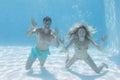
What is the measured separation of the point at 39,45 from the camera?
733 cm

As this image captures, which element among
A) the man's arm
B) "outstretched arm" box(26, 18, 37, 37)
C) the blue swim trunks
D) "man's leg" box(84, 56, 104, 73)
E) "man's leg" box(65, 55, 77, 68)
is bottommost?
"man's leg" box(84, 56, 104, 73)

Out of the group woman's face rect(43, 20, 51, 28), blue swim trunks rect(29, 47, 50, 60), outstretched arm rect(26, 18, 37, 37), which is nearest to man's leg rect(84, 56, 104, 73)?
blue swim trunks rect(29, 47, 50, 60)

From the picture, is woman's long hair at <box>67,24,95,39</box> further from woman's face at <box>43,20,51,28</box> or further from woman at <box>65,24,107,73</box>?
→ woman's face at <box>43,20,51,28</box>

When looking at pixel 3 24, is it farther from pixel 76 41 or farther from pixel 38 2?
pixel 76 41

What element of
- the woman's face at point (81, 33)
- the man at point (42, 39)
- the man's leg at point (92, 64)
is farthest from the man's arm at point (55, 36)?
the man's leg at point (92, 64)

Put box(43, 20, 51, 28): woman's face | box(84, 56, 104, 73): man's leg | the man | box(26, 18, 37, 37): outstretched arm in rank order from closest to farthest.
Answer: box(43, 20, 51, 28): woman's face
box(26, 18, 37, 37): outstretched arm
the man
box(84, 56, 104, 73): man's leg

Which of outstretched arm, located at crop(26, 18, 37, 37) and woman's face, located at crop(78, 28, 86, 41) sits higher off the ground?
outstretched arm, located at crop(26, 18, 37, 37)

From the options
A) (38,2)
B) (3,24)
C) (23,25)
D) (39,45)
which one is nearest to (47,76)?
(39,45)

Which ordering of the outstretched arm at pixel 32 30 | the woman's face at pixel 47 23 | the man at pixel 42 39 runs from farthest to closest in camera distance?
the man at pixel 42 39, the outstretched arm at pixel 32 30, the woman's face at pixel 47 23

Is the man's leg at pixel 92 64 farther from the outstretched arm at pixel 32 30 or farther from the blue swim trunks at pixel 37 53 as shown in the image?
the outstretched arm at pixel 32 30

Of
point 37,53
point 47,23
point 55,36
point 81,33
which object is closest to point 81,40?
point 81,33

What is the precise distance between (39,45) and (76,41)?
115cm

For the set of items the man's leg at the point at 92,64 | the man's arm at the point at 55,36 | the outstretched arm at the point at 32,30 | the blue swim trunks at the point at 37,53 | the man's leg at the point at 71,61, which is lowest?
the man's leg at the point at 92,64

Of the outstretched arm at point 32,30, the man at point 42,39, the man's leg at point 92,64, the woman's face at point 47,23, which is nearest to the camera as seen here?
the woman's face at point 47,23
